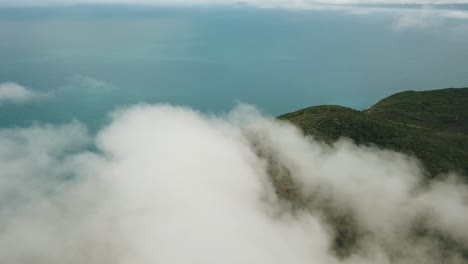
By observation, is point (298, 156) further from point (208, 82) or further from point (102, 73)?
point (102, 73)

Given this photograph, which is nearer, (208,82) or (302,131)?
(302,131)

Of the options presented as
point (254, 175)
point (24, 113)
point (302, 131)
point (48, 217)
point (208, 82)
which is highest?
point (208, 82)

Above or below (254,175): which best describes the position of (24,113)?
above

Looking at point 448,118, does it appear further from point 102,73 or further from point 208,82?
point 102,73

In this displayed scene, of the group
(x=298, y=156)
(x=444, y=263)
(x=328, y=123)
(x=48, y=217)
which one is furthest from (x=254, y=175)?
(x=48, y=217)

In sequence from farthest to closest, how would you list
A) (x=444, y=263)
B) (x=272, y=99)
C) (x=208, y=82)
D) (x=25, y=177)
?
(x=208, y=82)
(x=272, y=99)
(x=25, y=177)
(x=444, y=263)

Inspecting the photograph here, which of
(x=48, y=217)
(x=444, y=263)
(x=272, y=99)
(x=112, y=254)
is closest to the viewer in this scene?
(x=444, y=263)

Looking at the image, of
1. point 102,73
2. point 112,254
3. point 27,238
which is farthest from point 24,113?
point 112,254
